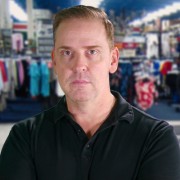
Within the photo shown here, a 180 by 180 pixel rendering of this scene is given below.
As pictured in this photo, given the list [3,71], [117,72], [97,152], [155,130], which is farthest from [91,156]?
[3,71]

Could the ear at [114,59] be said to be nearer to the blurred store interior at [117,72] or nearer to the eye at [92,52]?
the eye at [92,52]

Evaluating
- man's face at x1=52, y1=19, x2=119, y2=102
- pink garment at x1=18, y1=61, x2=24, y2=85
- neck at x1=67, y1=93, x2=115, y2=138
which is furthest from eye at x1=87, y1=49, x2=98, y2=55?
pink garment at x1=18, y1=61, x2=24, y2=85

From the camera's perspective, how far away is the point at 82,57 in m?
1.08

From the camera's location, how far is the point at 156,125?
106cm

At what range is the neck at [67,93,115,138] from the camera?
1128 mm

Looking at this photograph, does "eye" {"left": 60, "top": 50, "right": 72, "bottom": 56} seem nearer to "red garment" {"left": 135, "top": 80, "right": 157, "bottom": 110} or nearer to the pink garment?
"red garment" {"left": 135, "top": 80, "right": 157, "bottom": 110}

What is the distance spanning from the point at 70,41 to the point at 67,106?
0.81 ft

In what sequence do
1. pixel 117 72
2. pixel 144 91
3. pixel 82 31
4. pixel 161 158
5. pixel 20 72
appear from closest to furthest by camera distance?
pixel 161 158
pixel 82 31
pixel 117 72
pixel 144 91
pixel 20 72

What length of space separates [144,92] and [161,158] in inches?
169

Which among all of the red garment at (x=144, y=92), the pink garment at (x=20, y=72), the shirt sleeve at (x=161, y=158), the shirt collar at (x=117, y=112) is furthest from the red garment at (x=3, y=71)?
the shirt sleeve at (x=161, y=158)

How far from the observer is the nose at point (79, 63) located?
1.07 meters

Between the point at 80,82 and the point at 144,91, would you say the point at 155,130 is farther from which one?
the point at 144,91

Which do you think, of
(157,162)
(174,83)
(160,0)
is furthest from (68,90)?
(160,0)

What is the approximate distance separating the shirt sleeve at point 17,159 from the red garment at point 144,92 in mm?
4205
